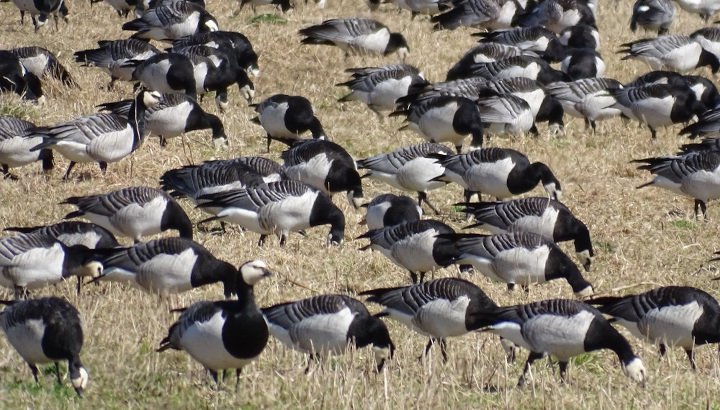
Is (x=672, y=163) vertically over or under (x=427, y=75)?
over

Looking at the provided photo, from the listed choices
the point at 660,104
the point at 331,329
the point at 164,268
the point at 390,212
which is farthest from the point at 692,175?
Answer: the point at 164,268

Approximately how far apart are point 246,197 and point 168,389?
4.77 m

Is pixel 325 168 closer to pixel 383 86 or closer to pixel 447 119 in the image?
pixel 447 119

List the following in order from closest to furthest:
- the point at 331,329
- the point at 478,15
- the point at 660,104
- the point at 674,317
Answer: the point at 331,329 → the point at 674,317 → the point at 660,104 → the point at 478,15

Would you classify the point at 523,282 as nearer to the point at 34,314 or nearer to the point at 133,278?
the point at 133,278

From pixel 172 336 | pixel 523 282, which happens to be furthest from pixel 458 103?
pixel 172 336

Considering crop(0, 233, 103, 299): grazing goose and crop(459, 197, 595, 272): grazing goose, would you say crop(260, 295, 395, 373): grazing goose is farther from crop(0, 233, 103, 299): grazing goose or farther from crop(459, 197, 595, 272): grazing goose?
crop(459, 197, 595, 272): grazing goose

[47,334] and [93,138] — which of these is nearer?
[47,334]

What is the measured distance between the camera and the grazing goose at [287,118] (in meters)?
14.8

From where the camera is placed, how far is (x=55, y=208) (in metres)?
11.7

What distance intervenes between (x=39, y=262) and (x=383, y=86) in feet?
27.9

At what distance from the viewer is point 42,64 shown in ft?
54.2

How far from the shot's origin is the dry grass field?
690 cm

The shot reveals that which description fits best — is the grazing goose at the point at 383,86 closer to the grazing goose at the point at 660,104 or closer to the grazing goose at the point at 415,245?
the grazing goose at the point at 660,104
